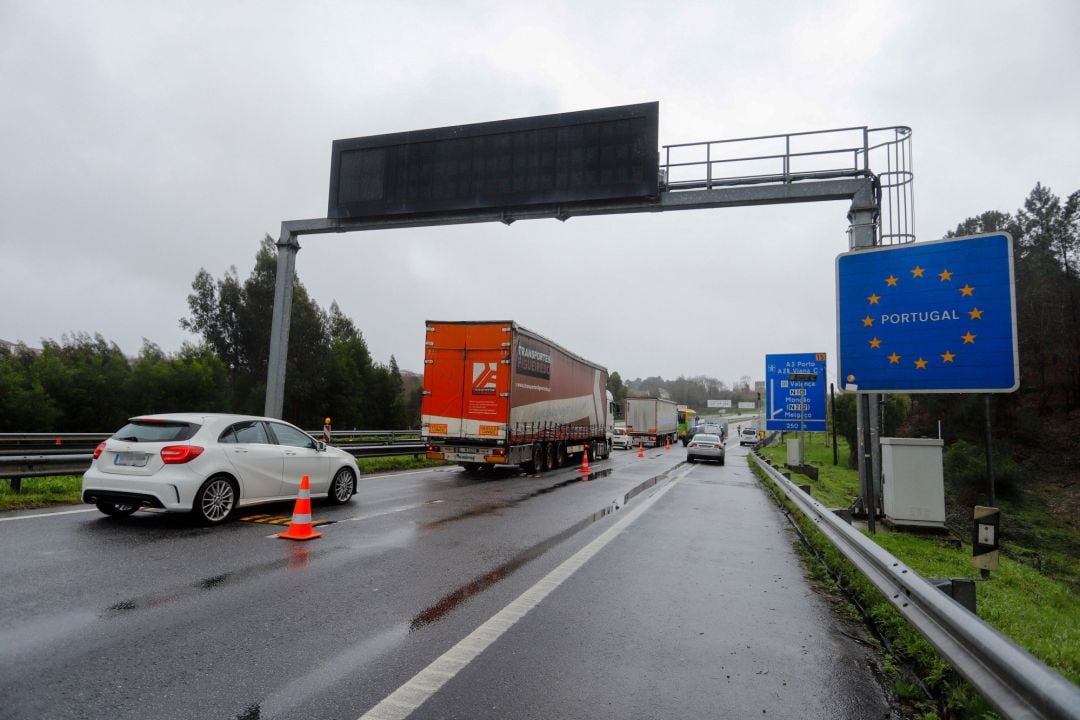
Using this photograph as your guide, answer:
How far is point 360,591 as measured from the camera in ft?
17.3

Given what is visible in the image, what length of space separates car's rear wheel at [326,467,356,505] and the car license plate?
9.82 ft

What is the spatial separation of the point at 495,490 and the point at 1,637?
10101mm

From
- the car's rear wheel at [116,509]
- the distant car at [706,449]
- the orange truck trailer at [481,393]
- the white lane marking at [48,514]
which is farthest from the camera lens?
the distant car at [706,449]

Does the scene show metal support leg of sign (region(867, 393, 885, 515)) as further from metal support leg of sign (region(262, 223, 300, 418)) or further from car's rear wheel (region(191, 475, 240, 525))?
metal support leg of sign (region(262, 223, 300, 418))

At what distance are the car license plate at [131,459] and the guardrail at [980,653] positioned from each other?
795cm

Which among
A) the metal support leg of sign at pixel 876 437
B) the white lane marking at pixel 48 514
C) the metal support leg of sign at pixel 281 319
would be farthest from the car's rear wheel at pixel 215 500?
the metal support leg of sign at pixel 281 319

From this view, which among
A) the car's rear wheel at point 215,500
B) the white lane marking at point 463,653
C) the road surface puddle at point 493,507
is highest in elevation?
the car's rear wheel at point 215,500

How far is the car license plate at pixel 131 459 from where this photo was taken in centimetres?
752

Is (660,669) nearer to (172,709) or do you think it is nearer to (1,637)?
(172,709)

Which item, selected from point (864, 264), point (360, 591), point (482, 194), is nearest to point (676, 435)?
point (482, 194)

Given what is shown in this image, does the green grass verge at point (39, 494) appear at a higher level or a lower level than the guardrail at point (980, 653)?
lower

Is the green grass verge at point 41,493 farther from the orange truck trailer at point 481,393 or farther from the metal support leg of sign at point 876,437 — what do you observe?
the metal support leg of sign at point 876,437

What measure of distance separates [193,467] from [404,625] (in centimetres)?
463

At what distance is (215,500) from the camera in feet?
26.0
